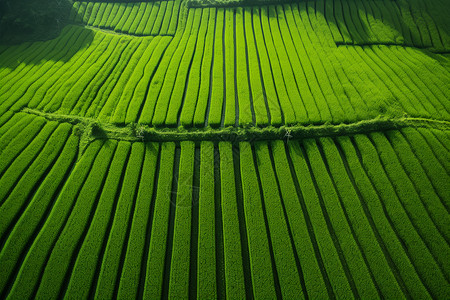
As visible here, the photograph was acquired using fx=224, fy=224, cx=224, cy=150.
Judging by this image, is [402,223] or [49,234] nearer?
[49,234]

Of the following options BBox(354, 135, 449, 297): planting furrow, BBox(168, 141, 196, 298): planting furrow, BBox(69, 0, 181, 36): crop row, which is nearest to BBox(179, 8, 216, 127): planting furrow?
BBox(168, 141, 196, 298): planting furrow

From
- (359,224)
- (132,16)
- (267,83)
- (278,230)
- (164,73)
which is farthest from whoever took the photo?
(132,16)

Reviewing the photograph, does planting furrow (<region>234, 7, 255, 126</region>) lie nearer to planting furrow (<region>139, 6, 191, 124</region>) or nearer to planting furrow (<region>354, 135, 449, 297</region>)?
planting furrow (<region>139, 6, 191, 124</region>)

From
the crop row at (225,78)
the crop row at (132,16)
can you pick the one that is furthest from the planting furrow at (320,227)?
the crop row at (132,16)

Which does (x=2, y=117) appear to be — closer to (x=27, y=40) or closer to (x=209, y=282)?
(x=27, y=40)

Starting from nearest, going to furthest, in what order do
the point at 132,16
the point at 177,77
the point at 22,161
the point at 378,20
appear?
the point at 22,161 < the point at 177,77 < the point at 378,20 < the point at 132,16

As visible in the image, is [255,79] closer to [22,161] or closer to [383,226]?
[383,226]

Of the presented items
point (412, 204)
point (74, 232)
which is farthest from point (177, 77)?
point (412, 204)

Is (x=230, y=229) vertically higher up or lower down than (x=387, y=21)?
lower down
